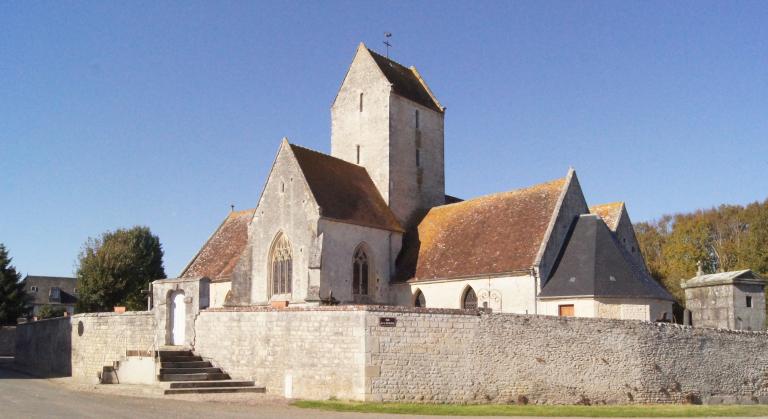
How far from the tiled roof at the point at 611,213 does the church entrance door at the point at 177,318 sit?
17273mm

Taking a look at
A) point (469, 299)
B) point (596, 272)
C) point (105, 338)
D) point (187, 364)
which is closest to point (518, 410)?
point (596, 272)

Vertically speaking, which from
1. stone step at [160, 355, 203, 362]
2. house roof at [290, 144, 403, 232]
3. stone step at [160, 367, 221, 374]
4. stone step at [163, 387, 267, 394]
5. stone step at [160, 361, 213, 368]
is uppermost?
house roof at [290, 144, 403, 232]

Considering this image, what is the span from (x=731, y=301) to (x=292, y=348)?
1627 centimetres

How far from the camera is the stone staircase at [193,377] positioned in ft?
69.9

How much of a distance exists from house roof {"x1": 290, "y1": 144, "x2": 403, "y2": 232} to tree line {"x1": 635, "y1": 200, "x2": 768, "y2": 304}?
65.9 ft

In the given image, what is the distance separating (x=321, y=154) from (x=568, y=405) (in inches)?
641

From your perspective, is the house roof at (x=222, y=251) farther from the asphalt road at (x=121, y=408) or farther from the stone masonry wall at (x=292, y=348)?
the asphalt road at (x=121, y=408)

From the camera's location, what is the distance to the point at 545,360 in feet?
70.0

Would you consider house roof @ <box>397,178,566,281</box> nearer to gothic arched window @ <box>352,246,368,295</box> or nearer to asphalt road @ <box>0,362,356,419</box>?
gothic arched window @ <box>352,246,368,295</box>

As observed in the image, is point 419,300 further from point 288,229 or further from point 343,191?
point 288,229

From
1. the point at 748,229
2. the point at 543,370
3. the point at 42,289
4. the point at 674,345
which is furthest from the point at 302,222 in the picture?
the point at 42,289

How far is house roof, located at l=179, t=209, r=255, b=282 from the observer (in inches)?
1436

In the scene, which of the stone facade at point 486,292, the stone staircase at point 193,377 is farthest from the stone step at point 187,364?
the stone facade at point 486,292

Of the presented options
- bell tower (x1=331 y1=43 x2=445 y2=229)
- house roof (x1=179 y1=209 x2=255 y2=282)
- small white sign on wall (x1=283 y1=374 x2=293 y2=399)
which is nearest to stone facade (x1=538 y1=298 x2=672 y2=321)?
small white sign on wall (x1=283 y1=374 x2=293 y2=399)
